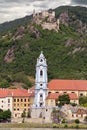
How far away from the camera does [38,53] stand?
6880 inches

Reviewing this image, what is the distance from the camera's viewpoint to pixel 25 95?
120188mm

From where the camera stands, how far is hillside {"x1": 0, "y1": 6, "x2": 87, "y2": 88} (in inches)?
6181

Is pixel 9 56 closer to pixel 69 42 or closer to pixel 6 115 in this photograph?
pixel 69 42

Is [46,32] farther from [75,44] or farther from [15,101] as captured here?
[15,101]

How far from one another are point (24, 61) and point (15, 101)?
52955 millimetres

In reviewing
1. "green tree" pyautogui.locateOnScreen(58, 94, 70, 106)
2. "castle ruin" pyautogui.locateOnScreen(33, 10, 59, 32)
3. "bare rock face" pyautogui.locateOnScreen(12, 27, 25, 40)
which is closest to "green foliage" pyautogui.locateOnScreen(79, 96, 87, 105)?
"green tree" pyautogui.locateOnScreen(58, 94, 70, 106)

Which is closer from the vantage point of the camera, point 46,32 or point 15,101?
point 15,101

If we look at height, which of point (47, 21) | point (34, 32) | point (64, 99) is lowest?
point (64, 99)

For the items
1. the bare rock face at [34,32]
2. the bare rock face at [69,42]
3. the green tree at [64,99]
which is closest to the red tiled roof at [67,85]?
the green tree at [64,99]

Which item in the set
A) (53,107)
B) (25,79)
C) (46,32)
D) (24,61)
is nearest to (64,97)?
(53,107)

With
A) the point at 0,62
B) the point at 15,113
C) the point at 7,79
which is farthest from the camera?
the point at 0,62

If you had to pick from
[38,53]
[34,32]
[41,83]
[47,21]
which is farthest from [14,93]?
[47,21]

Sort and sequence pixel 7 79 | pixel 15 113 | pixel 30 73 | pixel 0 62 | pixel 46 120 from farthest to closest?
1. pixel 0 62
2. pixel 30 73
3. pixel 7 79
4. pixel 15 113
5. pixel 46 120

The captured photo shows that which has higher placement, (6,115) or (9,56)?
(9,56)
